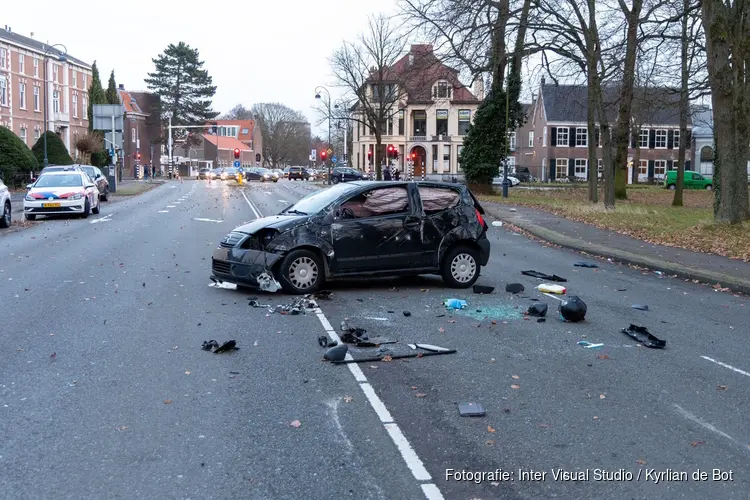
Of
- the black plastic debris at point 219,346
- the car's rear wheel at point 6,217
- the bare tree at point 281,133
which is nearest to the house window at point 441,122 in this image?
the bare tree at point 281,133

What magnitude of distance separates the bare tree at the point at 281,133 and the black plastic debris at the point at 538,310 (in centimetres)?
12627

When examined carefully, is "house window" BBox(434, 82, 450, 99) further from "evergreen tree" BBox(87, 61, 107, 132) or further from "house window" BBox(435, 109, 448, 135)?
"house window" BBox(435, 109, 448, 135)

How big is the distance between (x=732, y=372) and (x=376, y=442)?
399cm

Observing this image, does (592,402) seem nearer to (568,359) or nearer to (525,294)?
(568,359)

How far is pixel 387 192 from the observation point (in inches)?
465

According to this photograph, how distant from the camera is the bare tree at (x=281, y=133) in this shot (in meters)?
134

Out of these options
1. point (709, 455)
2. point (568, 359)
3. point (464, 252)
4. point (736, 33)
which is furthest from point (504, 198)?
point (709, 455)

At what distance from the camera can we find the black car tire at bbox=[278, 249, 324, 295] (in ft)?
36.0

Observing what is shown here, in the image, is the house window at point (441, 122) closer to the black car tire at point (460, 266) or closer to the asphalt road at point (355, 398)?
the black car tire at point (460, 266)

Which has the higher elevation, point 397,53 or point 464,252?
point 397,53

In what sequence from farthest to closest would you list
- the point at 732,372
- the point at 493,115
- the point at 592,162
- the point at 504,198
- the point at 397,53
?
the point at 397,53 < the point at 493,115 < the point at 504,198 < the point at 592,162 < the point at 732,372

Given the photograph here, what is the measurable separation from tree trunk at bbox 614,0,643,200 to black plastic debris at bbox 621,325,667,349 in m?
21.3

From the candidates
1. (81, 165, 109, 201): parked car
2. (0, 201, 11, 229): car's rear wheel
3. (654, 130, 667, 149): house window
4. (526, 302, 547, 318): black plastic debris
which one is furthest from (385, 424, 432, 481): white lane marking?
(654, 130, 667, 149): house window

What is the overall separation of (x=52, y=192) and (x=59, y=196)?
0.25m
